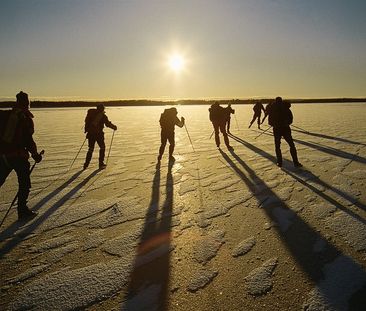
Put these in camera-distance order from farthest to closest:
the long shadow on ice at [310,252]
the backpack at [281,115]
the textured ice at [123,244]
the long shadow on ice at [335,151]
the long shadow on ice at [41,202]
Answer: the long shadow on ice at [335,151] → the backpack at [281,115] → the long shadow on ice at [41,202] → the textured ice at [123,244] → the long shadow on ice at [310,252]

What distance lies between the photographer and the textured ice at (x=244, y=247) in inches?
132

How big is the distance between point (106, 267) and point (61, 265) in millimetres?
519

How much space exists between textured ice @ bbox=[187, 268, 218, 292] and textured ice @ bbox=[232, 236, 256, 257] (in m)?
0.47

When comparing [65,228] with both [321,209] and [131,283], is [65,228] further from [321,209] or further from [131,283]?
[321,209]

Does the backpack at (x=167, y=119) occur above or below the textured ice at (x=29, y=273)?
above

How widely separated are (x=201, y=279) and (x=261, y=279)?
60 cm

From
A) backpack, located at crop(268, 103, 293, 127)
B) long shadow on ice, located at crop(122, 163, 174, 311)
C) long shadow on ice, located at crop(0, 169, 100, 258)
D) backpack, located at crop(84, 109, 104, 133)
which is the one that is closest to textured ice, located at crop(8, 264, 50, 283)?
long shadow on ice, located at crop(0, 169, 100, 258)

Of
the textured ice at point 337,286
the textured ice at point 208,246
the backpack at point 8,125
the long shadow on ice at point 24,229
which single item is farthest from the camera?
the backpack at point 8,125

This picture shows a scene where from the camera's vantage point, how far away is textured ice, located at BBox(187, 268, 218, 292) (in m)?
2.75

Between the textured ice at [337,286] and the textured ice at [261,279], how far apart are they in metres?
0.37

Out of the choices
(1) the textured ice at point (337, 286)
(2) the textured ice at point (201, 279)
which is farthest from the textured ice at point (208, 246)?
(1) the textured ice at point (337, 286)

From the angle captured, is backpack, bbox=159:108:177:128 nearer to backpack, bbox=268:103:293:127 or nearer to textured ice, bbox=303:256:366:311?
backpack, bbox=268:103:293:127

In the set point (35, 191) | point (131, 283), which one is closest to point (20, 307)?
point (131, 283)

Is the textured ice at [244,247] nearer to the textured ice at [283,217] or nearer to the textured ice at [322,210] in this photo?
the textured ice at [283,217]
